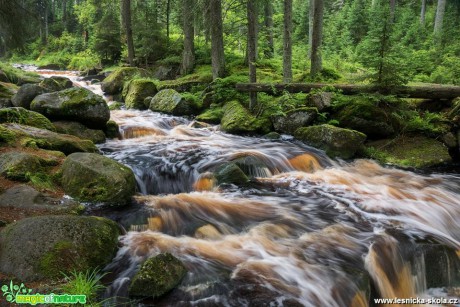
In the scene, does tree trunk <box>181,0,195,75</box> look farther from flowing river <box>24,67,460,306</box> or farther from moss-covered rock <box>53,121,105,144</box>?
flowing river <box>24,67,460,306</box>

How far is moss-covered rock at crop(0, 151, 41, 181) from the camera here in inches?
244

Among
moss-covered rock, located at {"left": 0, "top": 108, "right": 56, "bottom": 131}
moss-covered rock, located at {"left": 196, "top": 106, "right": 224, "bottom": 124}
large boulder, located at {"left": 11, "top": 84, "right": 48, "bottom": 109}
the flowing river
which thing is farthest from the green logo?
moss-covered rock, located at {"left": 196, "top": 106, "right": 224, "bottom": 124}

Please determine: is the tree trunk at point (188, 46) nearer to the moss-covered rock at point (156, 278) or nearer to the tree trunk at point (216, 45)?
the tree trunk at point (216, 45)

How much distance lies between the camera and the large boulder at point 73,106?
1020cm

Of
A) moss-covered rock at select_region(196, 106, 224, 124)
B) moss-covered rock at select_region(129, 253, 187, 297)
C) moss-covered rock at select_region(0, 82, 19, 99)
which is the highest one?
moss-covered rock at select_region(0, 82, 19, 99)

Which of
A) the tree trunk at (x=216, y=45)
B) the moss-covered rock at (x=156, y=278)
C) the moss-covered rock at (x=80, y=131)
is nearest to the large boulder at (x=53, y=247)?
the moss-covered rock at (x=156, y=278)

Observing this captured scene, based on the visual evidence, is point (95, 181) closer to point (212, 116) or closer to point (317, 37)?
point (212, 116)

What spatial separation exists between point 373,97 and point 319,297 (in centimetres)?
774

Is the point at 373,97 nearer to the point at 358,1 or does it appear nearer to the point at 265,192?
the point at 265,192

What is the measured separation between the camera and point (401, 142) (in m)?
10.4

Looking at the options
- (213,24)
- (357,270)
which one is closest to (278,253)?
(357,270)

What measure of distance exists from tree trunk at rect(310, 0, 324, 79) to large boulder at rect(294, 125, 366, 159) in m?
5.06

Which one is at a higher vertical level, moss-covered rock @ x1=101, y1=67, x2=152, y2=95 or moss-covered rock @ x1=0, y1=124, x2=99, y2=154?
moss-covered rock @ x1=101, y1=67, x2=152, y2=95

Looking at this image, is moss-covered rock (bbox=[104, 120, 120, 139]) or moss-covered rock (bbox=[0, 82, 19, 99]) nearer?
moss-covered rock (bbox=[104, 120, 120, 139])
